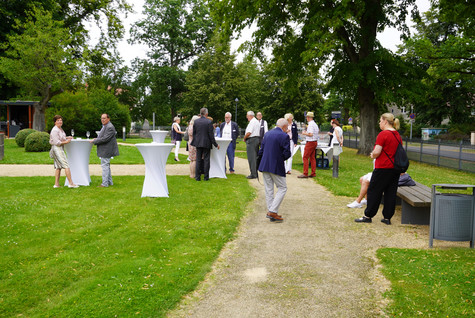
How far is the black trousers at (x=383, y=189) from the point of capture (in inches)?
248

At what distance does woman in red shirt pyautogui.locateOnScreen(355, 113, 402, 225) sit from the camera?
20.3 ft

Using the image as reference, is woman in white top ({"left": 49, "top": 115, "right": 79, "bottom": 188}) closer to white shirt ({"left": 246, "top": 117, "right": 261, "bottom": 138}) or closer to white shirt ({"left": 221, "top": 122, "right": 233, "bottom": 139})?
white shirt ({"left": 221, "top": 122, "right": 233, "bottom": 139})

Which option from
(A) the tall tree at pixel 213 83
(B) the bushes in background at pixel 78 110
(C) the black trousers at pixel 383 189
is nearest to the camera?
(C) the black trousers at pixel 383 189

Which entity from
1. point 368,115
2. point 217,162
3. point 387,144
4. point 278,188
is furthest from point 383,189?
point 368,115

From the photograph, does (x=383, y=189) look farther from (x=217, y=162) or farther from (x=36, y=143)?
(x=36, y=143)

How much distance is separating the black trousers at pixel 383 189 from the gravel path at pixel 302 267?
0.30 meters

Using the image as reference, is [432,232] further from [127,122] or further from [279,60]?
[127,122]

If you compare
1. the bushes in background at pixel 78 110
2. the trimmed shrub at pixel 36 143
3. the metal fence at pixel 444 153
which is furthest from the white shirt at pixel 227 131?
the bushes in background at pixel 78 110

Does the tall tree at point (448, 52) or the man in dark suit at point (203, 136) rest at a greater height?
the tall tree at point (448, 52)

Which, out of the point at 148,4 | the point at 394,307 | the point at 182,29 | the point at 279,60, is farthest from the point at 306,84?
the point at 394,307

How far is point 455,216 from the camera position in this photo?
5.23 meters

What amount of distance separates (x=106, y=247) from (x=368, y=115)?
786 inches

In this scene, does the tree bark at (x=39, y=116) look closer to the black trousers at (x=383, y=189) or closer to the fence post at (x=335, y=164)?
the fence post at (x=335, y=164)

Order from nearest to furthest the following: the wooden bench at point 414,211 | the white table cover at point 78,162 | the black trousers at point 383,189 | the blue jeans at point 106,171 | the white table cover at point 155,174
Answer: the black trousers at point 383,189
the wooden bench at point 414,211
the white table cover at point 155,174
the blue jeans at point 106,171
the white table cover at point 78,162
